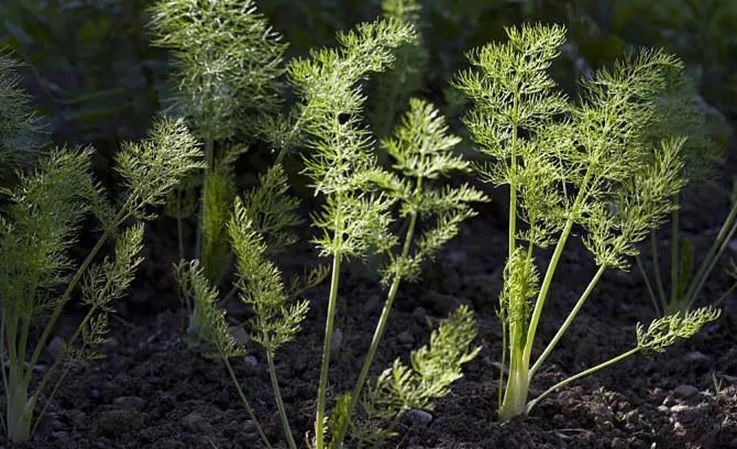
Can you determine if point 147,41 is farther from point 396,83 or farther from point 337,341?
point 337,341

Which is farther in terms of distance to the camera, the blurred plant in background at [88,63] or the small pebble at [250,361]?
the blurred plant in background at [88,63]

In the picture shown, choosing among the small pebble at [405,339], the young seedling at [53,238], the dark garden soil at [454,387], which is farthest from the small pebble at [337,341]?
the young seedling at [53,238]

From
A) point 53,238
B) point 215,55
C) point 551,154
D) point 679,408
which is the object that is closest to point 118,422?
point 53,238

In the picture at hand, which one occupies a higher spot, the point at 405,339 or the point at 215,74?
the point at 215,74

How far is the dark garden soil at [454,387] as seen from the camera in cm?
218

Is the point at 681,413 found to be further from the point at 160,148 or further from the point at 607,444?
the point at 160,148

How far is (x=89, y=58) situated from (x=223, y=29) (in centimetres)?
83

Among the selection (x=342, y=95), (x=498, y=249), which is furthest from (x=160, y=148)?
(x=498, y=249)

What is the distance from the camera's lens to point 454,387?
236 cm

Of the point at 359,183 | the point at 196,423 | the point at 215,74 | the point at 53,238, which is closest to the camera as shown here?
the point at 359,183

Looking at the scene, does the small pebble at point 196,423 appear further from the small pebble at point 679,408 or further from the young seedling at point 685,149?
the young seedling at point 685,149

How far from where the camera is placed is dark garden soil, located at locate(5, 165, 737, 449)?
2178mm

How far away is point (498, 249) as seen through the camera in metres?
3.19

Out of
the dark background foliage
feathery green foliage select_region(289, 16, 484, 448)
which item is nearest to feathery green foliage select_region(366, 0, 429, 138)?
the dark background foliage
